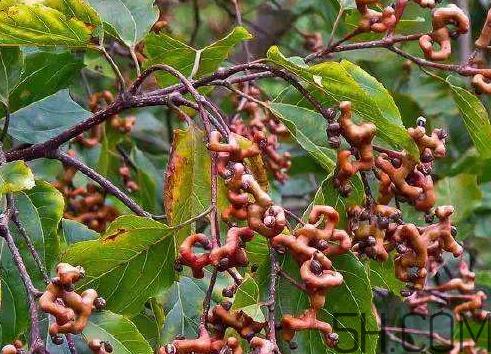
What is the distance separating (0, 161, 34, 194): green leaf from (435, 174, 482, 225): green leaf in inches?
40.4

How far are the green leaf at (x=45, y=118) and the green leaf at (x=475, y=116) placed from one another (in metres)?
0.46

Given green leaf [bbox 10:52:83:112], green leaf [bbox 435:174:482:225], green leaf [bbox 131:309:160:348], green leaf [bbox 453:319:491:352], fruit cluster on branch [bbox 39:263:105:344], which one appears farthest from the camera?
green leaf [bbox 435:174:482:225]

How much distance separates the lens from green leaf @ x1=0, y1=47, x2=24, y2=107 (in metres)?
1.00

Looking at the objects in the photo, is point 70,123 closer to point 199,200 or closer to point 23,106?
point 23,106

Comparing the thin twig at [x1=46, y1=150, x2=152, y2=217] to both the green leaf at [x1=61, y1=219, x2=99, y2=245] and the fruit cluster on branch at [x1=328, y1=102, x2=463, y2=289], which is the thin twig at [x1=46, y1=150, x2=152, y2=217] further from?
the fruit cluster on branch at [x1=328, y1=102, x2=463, y2=289]

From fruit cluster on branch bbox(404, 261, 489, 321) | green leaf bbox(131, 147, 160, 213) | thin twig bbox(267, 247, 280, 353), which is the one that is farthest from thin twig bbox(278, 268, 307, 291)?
green leaf bbox(131, 147, 160, 213)

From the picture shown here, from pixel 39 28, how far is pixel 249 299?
1.16ft

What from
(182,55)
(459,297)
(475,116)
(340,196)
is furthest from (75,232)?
(459,297)

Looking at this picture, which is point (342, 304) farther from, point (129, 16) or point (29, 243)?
point (129, 16)

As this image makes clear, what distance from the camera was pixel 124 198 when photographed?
0.91 metres

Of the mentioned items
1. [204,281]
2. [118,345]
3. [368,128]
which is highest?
[368,128]

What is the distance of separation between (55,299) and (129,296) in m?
0.16

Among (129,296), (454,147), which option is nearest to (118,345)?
(129,296)

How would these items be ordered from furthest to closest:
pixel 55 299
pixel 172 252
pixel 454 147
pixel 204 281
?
pixel 454 147, pixel 204 281, pixel 172 252, pixel 55 299
